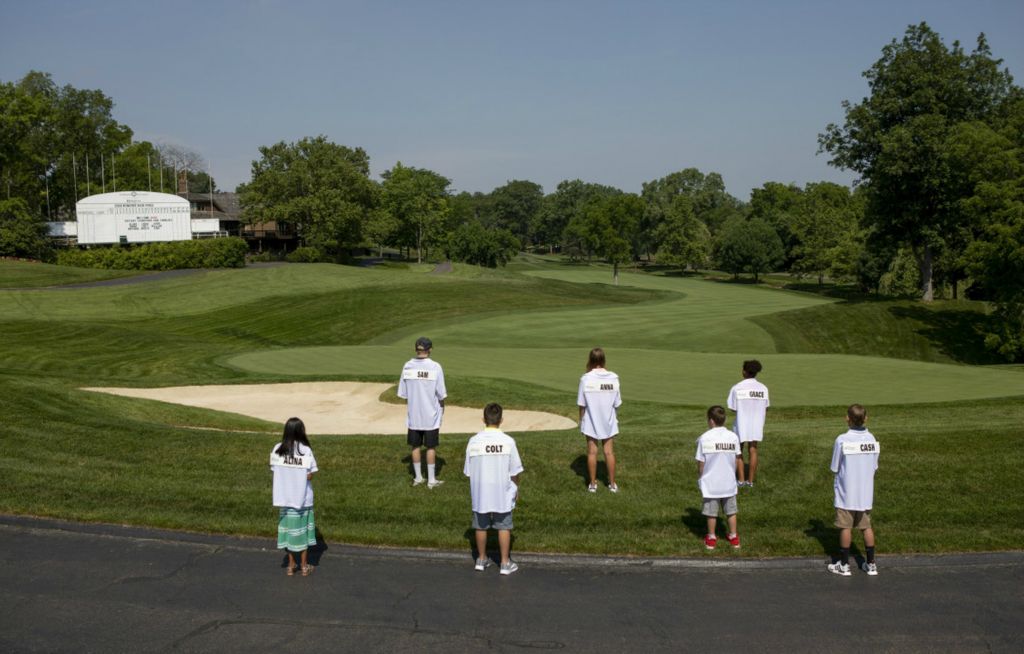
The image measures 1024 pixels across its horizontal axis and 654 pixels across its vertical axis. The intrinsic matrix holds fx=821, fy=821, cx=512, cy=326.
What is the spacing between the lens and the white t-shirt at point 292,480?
35.2 ft

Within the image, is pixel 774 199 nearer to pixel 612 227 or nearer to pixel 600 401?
pixel 612 227

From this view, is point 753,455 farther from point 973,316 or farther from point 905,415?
point 973,316

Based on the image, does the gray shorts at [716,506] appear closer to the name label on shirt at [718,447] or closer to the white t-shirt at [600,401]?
the name label on shirt at [718,447]

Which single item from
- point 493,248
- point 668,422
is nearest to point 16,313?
point 668,422

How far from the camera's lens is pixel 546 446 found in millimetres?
16219

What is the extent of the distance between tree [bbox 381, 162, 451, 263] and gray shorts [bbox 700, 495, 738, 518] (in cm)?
10600

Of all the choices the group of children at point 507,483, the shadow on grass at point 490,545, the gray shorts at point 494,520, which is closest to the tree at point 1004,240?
the group of children at point 507,483

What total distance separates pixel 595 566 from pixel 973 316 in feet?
169

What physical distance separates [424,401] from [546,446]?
329cm

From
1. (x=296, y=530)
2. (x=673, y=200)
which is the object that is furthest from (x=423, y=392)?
(x=673, y=200)

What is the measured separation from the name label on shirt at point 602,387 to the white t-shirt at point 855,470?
143 inches

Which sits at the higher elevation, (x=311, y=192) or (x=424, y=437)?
(x=311, y=192)

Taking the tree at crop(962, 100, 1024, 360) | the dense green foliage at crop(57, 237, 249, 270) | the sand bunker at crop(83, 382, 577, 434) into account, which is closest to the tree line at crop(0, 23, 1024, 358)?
the tree at crop(962, 100, 1024, 360)

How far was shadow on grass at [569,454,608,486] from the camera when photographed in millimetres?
14463
